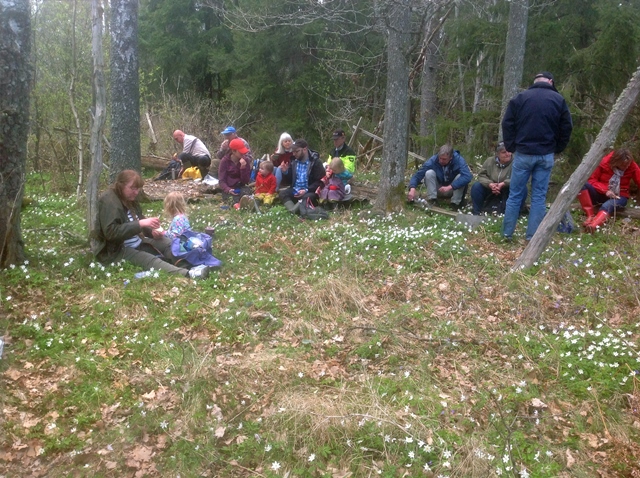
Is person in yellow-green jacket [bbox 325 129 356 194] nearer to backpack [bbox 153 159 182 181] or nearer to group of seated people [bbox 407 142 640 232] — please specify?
group of seated people [bbox 407 142 640 232]

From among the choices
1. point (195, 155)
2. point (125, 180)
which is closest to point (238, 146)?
point (195, 155)

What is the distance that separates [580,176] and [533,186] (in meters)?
0.82

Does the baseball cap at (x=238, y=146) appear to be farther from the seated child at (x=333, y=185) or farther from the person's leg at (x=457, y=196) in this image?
the person's leg at (x=457, y=196)

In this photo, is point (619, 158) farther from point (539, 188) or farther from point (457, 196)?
point (457, 196)

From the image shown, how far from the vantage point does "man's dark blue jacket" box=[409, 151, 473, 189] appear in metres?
9.36

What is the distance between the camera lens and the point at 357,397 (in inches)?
172

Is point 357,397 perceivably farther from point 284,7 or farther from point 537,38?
point 284,7

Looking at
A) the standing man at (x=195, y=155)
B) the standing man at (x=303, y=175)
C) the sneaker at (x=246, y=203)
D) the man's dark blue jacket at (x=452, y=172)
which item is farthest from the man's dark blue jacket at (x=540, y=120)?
the standing man at (x=195, y=155)

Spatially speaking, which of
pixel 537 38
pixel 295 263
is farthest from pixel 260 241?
pixel 537 38

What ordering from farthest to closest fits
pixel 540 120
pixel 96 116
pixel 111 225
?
1. pixel 96 116
2. pixel 540 120
3. pixel 111 225

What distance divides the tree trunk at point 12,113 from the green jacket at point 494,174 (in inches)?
263

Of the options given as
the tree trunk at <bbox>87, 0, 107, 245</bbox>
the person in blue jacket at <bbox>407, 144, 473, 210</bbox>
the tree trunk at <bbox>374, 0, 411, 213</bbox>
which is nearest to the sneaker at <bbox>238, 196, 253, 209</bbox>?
the tree trunk at <bbox>374, 0, 411, 213</bbox>

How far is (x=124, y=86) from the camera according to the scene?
33.5 feet

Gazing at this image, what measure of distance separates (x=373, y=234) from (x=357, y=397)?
12.4 feet
